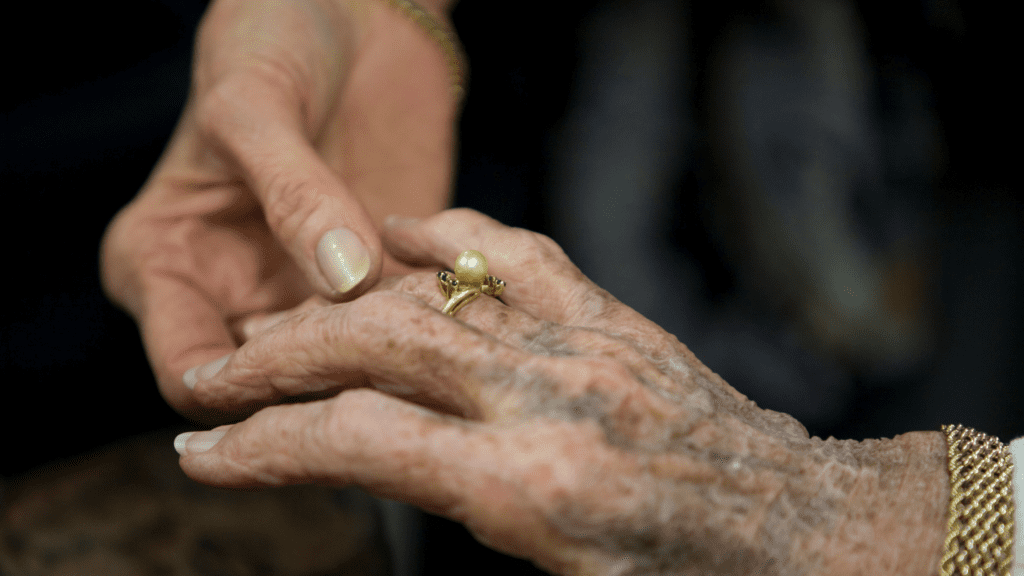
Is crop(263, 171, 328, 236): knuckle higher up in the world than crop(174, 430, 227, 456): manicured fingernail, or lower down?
higher up

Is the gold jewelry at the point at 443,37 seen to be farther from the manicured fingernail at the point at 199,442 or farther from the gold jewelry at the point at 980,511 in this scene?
the gold jewelry at the point at 980,511

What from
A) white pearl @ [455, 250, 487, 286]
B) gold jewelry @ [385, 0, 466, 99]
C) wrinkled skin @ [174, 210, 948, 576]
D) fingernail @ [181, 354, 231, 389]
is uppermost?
gold jewelry @ [385, 0, 466, 99]

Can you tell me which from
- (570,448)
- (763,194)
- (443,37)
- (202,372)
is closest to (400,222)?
(202,372)

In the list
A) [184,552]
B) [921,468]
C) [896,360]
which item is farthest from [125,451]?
[896,360]

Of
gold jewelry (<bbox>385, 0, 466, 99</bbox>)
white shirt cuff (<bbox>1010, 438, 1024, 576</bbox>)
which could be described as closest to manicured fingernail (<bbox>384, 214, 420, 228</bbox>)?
gold jewelry (<bbox>385, 0, 466, 99</bbox>)

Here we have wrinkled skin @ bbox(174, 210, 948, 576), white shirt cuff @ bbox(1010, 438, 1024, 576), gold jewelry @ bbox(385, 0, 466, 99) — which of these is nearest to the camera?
wrinkled skin @ bbox(174, 210, 948, 576)

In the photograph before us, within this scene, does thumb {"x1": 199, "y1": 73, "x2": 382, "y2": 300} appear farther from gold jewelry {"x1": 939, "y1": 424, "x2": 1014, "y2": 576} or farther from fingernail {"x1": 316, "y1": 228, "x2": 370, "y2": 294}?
gold jewelry {"x1": 939, "y1": 424, "x2": 1014, "y2": 576}

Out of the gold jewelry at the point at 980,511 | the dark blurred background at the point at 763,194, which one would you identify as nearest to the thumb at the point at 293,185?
the dark blurred background at the point at 763,194
